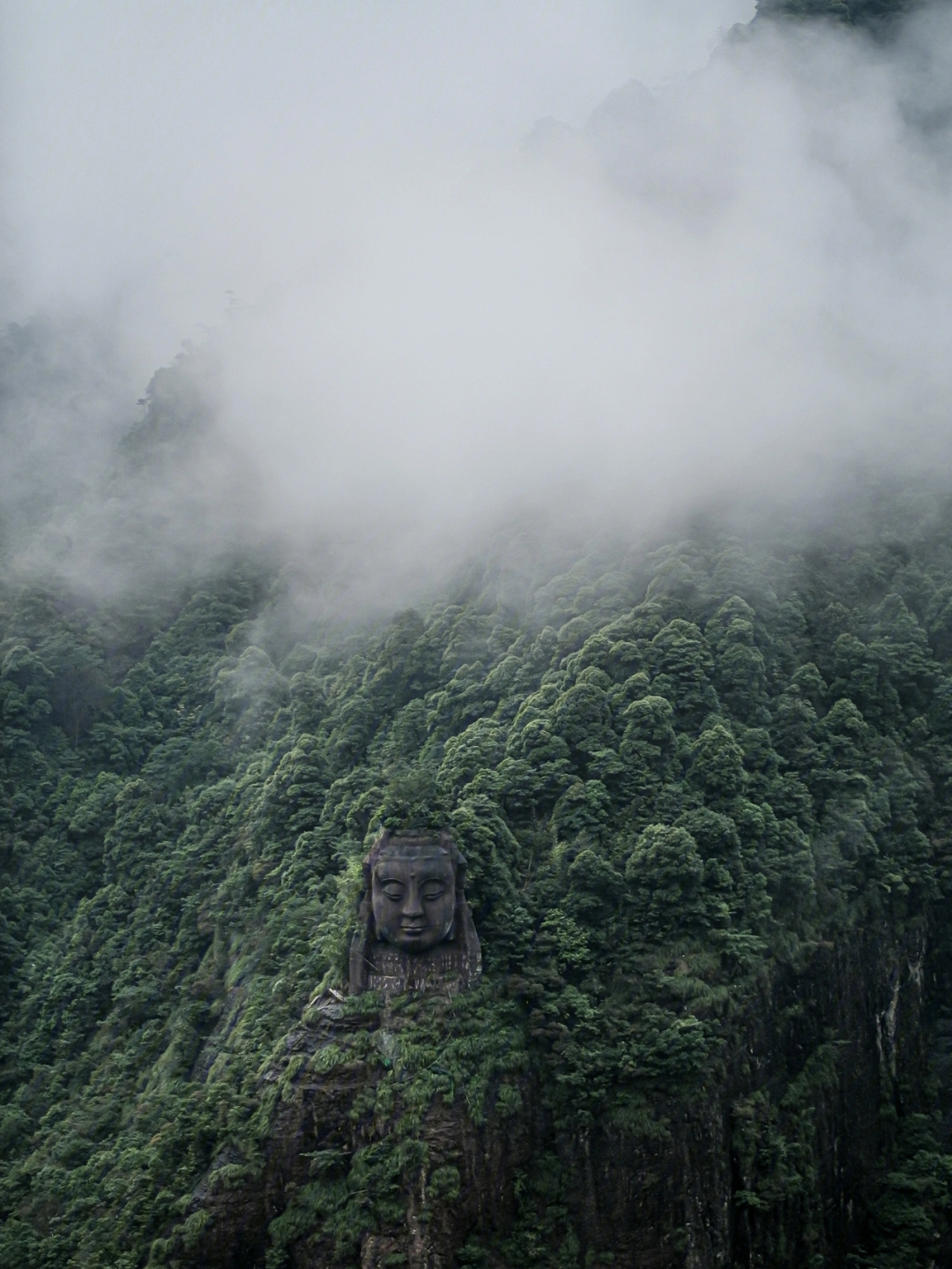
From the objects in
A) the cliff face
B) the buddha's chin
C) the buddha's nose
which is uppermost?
the buddha's nose

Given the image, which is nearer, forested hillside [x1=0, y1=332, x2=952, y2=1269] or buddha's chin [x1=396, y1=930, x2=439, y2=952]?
forested hillside [x1=0, y1=332, x2=952, y2=1269]

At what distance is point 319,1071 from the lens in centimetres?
3494

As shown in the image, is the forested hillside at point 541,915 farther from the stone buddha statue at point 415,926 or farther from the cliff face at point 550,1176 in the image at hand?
the stone buddha statue at point 415,926

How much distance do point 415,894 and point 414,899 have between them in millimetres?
110

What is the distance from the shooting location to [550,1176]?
3484 centimetres

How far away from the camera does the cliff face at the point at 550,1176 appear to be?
110 feet

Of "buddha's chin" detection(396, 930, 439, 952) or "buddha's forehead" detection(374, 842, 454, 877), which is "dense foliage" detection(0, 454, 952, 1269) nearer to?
"buddha's forehead" detection(374, 842, 454, 877)

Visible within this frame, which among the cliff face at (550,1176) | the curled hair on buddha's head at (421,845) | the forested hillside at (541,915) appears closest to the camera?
the cliff face at (550,1176)

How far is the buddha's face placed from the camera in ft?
116

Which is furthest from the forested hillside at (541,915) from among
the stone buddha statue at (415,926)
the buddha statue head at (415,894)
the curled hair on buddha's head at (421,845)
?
the buddha statue head at (415,894)

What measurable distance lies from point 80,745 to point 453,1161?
84.5 ft

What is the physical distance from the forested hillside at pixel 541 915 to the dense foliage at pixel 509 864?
0.35ft

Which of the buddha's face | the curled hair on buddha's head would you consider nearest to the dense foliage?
the curled hair on buddha's head

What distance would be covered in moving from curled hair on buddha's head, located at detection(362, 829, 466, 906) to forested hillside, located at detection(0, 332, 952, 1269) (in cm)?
54
